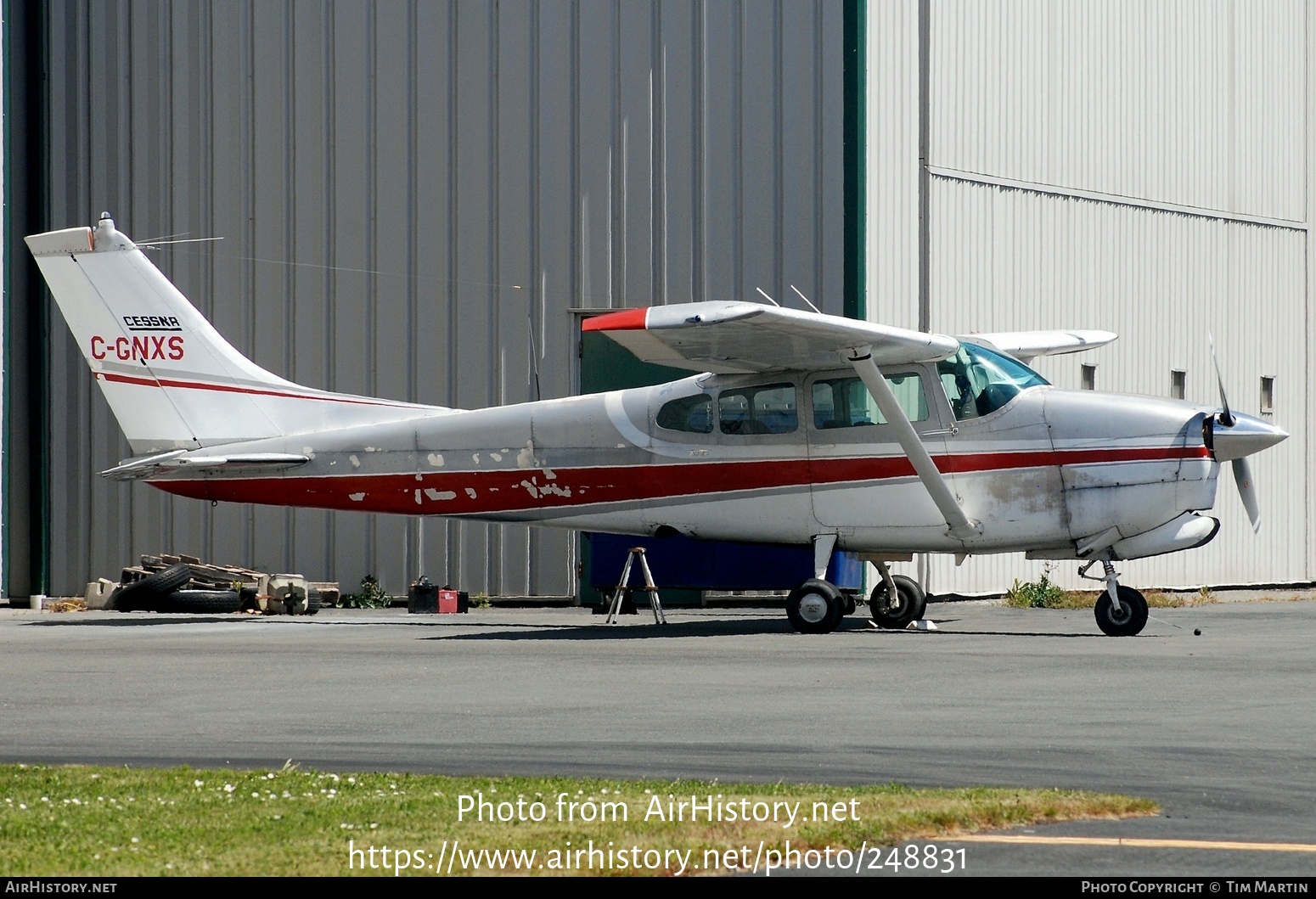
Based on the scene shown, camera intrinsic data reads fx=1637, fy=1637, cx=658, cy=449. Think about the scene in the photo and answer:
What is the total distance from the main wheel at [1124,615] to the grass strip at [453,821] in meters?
8.86

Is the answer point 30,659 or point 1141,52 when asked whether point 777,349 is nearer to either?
Answer: point 30,659

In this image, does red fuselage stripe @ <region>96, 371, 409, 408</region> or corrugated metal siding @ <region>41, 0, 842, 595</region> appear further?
corrugated metal siding @ <region>41, 0, 842, 595</region>

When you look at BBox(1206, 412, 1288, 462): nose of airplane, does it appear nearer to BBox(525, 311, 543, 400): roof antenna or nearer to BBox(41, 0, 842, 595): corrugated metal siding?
BBox(41, 0, 842, 595): corrugated metal siding

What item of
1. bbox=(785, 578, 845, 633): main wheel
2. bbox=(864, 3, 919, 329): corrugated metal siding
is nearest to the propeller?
bbox=(785, 578, 845, 633): main wheel

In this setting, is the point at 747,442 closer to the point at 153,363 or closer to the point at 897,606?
the point at 897,606

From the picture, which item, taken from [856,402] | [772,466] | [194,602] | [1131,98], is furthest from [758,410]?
[1131,98]

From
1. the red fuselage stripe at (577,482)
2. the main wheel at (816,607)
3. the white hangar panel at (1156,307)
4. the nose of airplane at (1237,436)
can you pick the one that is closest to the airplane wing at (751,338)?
the red fuselage stripe at (577,482)

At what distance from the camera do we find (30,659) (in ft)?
42.9

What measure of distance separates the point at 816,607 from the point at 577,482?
2.80 meters

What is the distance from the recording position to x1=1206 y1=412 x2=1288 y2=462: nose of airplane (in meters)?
14.3

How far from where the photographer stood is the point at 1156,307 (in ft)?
77.7

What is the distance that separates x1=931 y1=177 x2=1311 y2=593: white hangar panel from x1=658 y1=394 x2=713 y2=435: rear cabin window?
5.90 meters

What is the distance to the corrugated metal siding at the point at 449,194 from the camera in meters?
21.2

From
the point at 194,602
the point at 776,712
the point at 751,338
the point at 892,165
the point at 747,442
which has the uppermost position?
the point at 892,165
